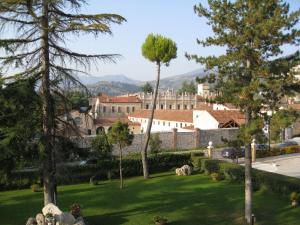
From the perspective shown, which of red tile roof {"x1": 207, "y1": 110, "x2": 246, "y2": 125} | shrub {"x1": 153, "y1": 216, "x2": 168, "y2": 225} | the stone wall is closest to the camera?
shrub {"x1": 153, "y1": 216, "x2": 168, "y2": 225}

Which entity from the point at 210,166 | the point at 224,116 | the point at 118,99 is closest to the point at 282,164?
the point at 210,166

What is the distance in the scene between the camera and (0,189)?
28547 mm

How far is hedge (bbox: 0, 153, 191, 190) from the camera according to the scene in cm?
2925

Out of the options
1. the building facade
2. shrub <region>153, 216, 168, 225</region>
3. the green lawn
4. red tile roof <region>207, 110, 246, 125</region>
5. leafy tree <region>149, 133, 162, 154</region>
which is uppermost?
the building facade

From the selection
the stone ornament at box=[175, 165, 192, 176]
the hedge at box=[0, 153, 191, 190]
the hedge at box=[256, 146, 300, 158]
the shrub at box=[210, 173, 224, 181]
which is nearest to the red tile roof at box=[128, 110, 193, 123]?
the hedge at box=[256, 146, 300, 158]

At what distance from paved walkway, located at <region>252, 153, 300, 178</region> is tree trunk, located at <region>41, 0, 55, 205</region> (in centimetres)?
2108

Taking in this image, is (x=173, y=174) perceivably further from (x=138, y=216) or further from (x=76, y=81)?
(x=76, y=81)

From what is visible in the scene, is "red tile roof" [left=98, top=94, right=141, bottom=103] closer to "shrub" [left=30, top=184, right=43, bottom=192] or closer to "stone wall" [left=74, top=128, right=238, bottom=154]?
"stone wall" [left=74, top=128, right=238, bottom=154]

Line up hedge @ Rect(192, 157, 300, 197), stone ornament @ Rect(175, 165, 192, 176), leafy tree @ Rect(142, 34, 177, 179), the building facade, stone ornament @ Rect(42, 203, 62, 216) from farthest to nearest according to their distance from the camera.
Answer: the building facade → stone ornament @ Rect(175, 165, 192, 176) → leafy tree @ Rect(142, 34, 177, 179) → hedge @ Rect(192, 157, 300, 197) → stone ornament @ Rect(42, 203, 62, 216)

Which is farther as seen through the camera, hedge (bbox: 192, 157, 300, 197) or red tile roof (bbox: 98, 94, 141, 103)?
red tile roof (bbox: 98, 94, 141, 103)

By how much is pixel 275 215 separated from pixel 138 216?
21.1 feet

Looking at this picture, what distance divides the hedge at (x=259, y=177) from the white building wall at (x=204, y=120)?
69.3 ft

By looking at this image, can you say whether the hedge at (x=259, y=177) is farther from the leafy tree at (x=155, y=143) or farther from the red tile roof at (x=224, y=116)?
the red tile roof at (x=224, y=116)

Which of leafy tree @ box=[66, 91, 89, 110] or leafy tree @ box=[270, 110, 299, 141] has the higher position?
leafy tree @ box=[66, 91, 89, 110]
